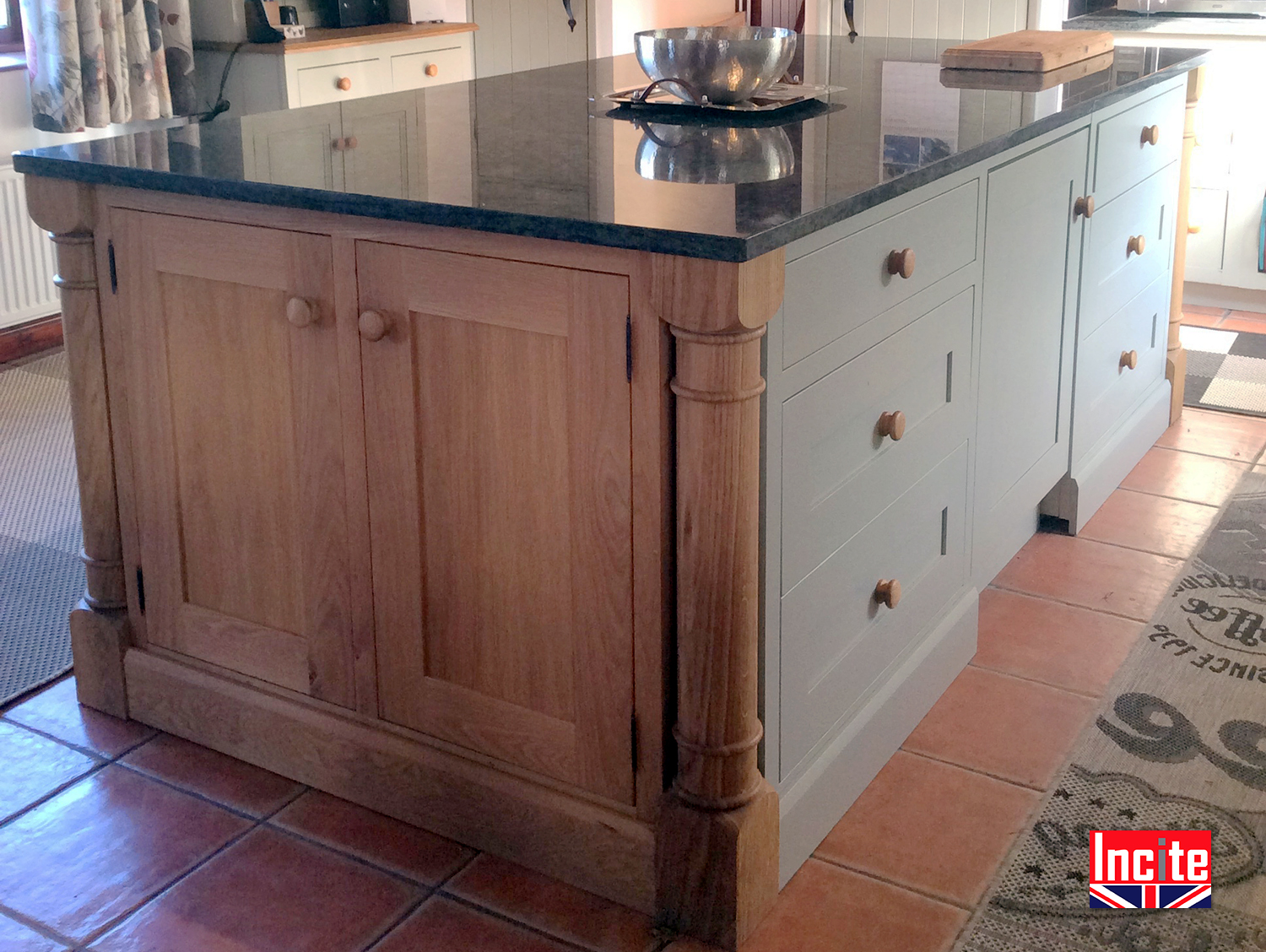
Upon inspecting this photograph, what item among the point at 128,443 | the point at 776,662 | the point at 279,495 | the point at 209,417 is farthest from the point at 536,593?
the point at 128,443

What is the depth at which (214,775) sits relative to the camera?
1925mm

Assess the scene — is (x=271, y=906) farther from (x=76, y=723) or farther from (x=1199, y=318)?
(x=1199, y=318)

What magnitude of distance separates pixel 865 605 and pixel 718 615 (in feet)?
Result: 1.32

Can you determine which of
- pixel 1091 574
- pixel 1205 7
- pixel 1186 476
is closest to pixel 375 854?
pixel 1091 574

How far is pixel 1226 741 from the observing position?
198 centimetres

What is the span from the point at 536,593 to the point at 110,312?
75 centimetres

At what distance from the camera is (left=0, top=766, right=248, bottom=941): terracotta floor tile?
5.40ft

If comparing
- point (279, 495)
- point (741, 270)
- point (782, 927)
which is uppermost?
point (741, 270)

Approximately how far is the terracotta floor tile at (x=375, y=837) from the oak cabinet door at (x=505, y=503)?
0.15 meters

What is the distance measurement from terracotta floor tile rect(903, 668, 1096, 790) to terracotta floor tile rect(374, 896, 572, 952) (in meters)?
0.68

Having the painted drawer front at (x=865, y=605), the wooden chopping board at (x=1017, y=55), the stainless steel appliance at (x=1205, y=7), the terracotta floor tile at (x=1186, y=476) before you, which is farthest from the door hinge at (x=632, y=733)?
the stainless steel appliance at (x=1205, y=7)

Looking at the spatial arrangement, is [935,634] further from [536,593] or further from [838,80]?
[838,80]

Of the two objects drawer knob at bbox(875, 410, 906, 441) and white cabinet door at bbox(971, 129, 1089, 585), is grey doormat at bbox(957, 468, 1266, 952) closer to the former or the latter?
white cabinet door at bbox(971, 129, 1089, 585)

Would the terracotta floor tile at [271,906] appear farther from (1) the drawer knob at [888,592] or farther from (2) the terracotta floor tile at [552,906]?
(1) the drawer knob at [888,592]
